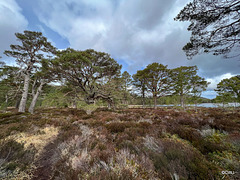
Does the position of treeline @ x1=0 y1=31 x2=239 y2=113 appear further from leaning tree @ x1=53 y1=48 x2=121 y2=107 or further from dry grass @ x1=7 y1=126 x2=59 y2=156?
dry grass @ x1=7 y1=126 x2=59 y2=156

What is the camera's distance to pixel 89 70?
9.77 m

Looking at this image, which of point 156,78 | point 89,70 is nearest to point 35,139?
point 89,70

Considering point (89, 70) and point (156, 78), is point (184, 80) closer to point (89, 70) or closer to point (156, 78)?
point (156, 78)

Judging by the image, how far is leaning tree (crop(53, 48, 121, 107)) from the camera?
845cm

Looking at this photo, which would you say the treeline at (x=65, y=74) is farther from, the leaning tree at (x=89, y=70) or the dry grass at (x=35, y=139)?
the dry grass at (x=35, y=139)

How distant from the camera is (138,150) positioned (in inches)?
94.6

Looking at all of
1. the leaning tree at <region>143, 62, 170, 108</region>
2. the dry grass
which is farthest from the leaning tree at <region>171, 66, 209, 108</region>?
the dry grass

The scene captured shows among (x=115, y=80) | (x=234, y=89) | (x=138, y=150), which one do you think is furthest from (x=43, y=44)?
(x=234, y=89)

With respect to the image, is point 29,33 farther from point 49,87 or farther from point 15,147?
point 15,147

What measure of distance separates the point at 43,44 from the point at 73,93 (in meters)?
6.86

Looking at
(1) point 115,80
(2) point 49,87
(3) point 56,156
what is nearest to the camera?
(3) point 56,156

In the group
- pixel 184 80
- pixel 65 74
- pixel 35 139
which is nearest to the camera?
pixel 35 139

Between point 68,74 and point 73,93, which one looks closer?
point 68,74

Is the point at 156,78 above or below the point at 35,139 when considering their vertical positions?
above
